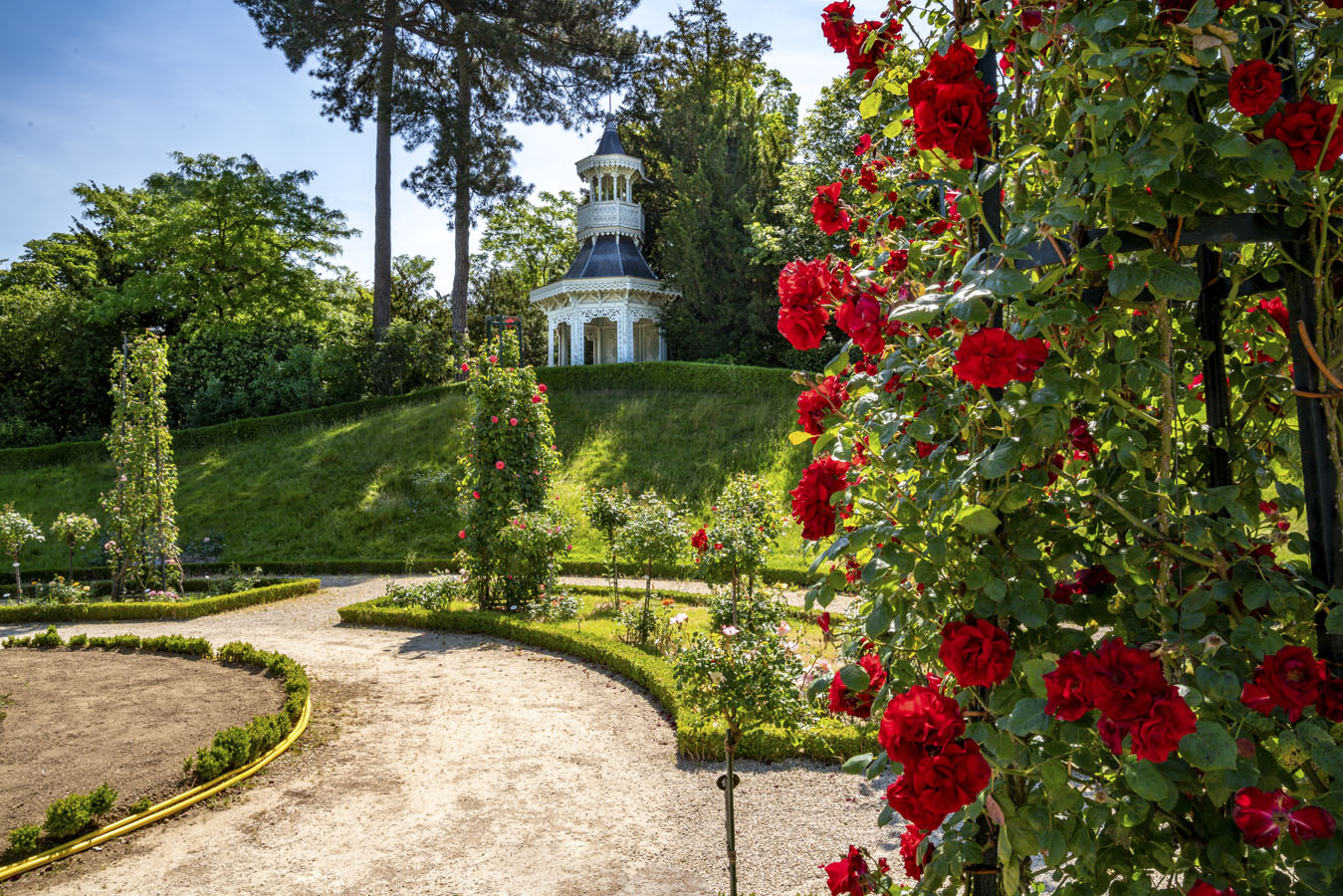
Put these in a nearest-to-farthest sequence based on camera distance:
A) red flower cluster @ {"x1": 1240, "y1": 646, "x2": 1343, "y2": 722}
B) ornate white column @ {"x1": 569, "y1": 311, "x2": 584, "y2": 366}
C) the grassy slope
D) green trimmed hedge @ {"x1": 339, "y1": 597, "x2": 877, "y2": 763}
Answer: red flower cluster @ {"x1": 1240, "y1": 646, "x2": 1343, "y2": 722}
green trimmed hedge @ {"x1": 339, "y1": 597, "x2": 877, "y2": 763}
the grassy slope
ornate white column @ {"x1": 569, "y1": 311, "x2": 584, "y2": 366}

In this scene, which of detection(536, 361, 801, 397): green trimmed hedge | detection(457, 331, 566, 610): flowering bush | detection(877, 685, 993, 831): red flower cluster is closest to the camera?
detection(877, 685, 993, 831): red flower cluster

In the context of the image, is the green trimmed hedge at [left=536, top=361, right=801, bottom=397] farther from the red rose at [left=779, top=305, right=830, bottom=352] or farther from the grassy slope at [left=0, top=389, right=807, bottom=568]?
the red rose at [left=779, top=305, right=830, bottom=352]

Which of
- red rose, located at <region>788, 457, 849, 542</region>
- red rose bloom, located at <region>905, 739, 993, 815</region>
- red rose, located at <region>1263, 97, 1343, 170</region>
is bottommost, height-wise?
red rose bloom, located at <region>905, 739, 993, 815</region>

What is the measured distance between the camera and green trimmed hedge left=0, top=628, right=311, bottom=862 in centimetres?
425

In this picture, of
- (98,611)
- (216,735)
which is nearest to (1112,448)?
(216,735)

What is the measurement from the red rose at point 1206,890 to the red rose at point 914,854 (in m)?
0.56

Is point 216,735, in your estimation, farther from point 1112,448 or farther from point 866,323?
point 1112,448

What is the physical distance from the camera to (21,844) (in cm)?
411

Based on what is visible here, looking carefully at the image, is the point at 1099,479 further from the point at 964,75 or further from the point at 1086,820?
the point at 964,75

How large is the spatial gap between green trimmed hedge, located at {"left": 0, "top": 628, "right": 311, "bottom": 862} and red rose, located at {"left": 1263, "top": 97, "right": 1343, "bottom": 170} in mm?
5688

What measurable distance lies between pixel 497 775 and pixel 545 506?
18.9 ft

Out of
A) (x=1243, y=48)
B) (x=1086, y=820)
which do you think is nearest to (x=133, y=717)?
(x=1086, y=820)

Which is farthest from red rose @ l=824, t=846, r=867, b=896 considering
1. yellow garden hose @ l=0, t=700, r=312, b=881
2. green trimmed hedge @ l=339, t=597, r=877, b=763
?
yellow garden hose @ l=0, t=700, r=312, b=881

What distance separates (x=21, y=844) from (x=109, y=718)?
2.36 meters
